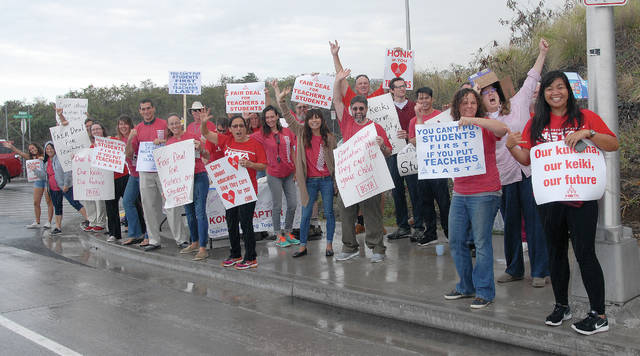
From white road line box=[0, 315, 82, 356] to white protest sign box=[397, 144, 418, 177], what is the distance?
16.3 ft

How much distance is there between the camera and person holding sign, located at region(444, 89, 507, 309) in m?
5.36

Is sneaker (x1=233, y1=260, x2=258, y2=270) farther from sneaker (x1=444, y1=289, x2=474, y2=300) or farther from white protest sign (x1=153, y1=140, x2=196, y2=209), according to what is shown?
sneaker (x1=444, y1=289, x2=474, y2=300)

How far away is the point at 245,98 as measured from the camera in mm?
9719

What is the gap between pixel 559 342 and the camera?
4.58 m

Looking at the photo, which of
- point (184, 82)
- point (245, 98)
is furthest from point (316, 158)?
point (184, 82)

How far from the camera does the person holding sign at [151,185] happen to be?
Answer: 30.2 ft

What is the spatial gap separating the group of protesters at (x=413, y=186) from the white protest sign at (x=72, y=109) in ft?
3.12

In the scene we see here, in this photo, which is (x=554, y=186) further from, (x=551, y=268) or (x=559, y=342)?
(x=559, y=342)

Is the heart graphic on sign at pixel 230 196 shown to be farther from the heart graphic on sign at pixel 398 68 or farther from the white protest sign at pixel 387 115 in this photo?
the heart graphic on sign at pixel 398 68

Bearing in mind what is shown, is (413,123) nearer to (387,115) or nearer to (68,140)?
(387,115)

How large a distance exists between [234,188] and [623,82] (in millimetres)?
8524

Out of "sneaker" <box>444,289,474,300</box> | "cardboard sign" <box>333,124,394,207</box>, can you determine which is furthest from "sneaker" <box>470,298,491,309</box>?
"cardboard sign" <box>333,124,394,207</box>

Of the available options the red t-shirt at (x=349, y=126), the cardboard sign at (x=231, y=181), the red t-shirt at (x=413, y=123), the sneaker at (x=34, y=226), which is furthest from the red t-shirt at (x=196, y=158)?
the sneaker at (x=34, y=226)

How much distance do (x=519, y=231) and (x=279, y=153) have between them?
154 inches
